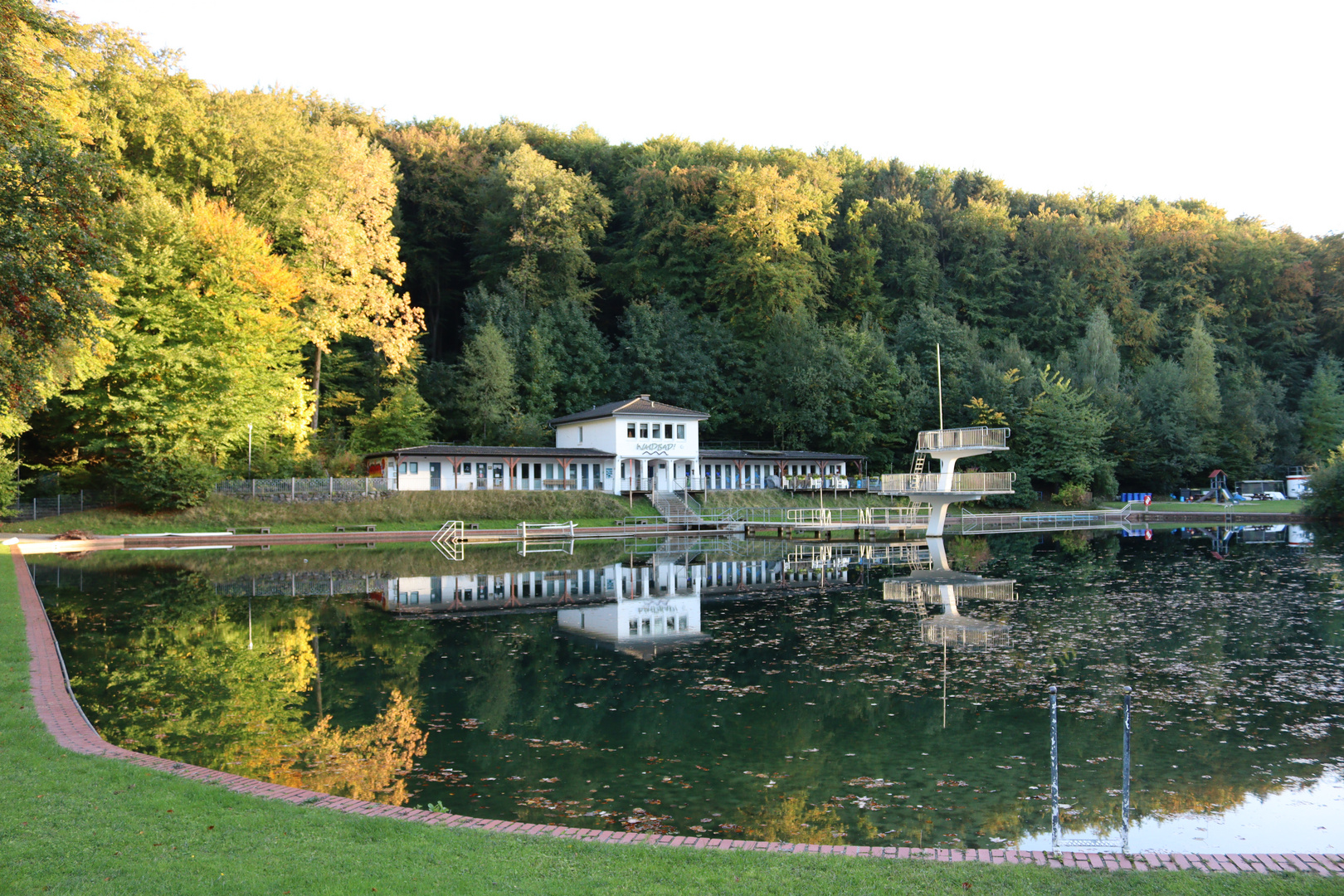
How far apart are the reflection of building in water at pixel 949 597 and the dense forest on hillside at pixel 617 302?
22.9 meters

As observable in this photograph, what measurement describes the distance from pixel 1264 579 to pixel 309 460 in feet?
137

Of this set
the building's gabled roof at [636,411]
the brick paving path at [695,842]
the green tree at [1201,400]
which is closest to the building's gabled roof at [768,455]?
the building's gabled roof at [636,411]

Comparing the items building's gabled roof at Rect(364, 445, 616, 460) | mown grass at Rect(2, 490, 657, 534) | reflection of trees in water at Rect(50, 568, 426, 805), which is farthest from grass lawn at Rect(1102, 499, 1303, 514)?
reflection of trees in water at Rect(50, 568, 426, 805)

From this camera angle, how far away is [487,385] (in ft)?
183

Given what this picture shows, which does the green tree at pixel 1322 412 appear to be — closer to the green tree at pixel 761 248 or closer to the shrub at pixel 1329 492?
the shrub at pixel 1329 492

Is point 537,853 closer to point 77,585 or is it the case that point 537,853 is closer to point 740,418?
point 77,585

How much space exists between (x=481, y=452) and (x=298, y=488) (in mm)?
9431

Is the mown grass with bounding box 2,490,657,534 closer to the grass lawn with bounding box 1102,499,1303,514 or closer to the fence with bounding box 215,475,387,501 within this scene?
the fence with bounding box 215,475,387,501

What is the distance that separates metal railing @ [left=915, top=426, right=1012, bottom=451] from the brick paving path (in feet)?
81.8

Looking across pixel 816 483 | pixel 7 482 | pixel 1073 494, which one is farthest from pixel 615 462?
pixel 1073 494

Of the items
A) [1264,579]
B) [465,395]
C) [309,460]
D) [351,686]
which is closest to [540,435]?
[465,395]

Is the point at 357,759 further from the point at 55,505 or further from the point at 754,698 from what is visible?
the point at 55,505

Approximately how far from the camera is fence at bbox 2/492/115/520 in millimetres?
41250

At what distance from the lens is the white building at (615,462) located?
49250mm
